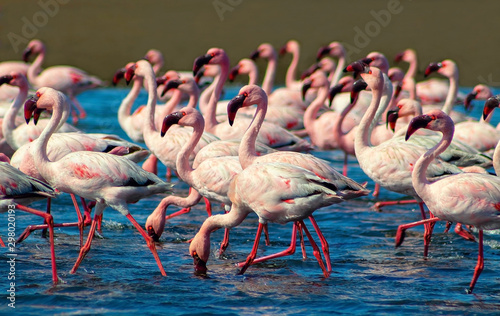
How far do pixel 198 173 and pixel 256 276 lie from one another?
1148mm

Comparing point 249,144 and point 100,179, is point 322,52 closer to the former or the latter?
point 249,144

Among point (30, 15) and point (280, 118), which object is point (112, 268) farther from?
point (30, 15)

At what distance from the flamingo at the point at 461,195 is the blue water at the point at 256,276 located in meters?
0.53

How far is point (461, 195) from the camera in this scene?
227 inches

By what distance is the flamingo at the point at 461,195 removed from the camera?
5738 mm

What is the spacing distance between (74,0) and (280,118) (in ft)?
67.6

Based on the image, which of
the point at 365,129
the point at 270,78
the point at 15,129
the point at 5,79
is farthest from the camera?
the point at 270,78

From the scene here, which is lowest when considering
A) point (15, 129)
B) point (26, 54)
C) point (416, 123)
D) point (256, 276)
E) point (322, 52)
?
point (256, 276)

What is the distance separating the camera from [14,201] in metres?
6.09

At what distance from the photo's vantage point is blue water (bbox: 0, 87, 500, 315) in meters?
5.38

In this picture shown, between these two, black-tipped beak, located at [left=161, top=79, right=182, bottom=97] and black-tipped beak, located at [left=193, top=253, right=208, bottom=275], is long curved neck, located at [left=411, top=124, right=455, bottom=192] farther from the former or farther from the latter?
black-tipped beak, located at [left=161, top=79, right=182, bottom=97]

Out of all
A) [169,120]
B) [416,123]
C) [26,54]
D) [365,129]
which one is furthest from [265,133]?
[26,54]

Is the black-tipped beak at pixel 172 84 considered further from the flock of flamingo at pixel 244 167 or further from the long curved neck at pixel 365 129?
the long curved neck at pixel 365 129

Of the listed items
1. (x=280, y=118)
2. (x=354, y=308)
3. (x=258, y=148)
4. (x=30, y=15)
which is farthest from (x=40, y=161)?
(x=30, y=15)
